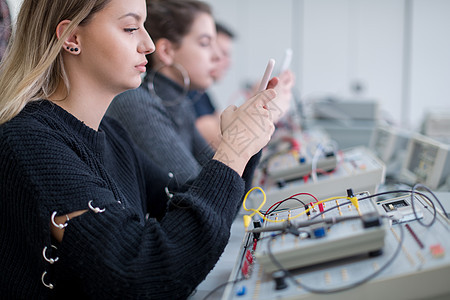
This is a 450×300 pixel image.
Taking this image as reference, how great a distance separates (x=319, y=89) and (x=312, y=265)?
15.4 feet

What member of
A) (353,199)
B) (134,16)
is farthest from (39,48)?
(353,199)

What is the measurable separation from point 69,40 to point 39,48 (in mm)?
68

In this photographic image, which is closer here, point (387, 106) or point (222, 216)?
point (222, 216)

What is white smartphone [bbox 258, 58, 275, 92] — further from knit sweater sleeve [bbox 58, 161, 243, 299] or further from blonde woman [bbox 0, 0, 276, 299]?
knit sweater sleeve [bbox 58, 161, 243, 299]

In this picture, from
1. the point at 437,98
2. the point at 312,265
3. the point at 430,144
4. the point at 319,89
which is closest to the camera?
the point at 312,265

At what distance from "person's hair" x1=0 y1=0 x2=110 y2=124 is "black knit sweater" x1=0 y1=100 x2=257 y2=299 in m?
0.05

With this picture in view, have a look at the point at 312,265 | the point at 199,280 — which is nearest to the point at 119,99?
the point at 199,280

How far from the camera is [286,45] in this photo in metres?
5.24

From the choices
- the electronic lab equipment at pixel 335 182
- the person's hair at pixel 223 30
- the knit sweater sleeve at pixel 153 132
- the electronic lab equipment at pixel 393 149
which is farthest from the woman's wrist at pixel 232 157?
the person's hair at pixel 223 30

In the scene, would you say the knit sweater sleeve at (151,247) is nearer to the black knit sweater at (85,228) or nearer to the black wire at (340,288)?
the black knit sweater at (85,228)

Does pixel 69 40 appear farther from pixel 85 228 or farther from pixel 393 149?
pixel 393 149

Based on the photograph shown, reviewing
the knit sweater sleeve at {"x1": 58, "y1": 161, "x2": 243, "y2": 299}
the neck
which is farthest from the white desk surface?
the neck

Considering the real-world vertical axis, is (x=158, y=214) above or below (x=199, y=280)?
below

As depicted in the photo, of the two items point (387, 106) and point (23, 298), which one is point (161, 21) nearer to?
point (23, 298)
